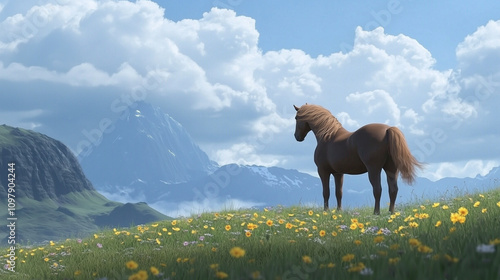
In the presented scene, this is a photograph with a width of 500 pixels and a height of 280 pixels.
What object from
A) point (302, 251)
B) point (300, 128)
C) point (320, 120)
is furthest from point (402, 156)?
point (302, 251)

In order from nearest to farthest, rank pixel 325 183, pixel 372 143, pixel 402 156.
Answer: pixel 402 156 → pixel 372 143 → pixel 325 183

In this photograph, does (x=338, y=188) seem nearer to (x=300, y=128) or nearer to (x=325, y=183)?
(x=325, y=183)

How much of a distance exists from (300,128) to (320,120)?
83cm

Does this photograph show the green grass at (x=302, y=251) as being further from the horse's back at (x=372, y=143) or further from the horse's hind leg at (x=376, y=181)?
the horse's back at (x=372, y=143)

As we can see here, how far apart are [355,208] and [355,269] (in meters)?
11.0

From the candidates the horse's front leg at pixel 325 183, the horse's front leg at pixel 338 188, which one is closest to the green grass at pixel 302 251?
the horse's front leg at pixel 325 183

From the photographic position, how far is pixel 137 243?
11719 mm

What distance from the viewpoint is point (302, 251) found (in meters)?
6.99

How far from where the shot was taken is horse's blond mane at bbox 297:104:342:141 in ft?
47.3

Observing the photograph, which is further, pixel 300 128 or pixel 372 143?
pixel 300 128

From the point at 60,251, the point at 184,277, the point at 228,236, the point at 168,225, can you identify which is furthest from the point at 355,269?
the point at 168,225

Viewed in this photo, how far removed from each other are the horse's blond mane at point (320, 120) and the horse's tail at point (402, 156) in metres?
2.18

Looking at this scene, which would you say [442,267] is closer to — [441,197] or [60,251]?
[60,251]

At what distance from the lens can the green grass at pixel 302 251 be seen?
4535 millimetres
